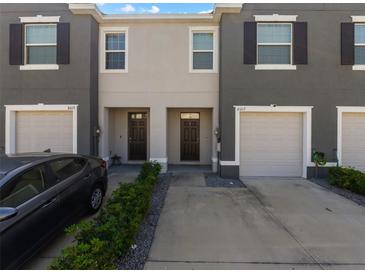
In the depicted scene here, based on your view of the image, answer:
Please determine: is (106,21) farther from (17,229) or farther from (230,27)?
(17,229)

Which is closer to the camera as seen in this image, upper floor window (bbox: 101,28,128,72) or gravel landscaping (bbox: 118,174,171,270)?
gravel landscaping (bbox: 118,174,171,270)

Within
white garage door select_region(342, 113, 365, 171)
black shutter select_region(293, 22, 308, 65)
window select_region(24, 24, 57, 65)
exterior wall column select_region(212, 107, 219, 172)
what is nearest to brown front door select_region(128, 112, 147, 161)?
exterior wall column select_region(212, 107, 219, 172)

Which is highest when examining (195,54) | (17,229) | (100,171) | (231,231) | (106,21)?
(106,21)

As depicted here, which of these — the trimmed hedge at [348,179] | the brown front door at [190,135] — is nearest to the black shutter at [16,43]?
the brown front door at [190,135]

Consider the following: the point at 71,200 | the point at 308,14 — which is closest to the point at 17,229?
the point at 71,200

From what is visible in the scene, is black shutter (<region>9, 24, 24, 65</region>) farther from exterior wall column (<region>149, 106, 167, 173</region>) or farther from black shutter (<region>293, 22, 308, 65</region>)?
black shutter (<region>293, 22, 308, 65</region>)

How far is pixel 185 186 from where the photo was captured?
25.3 ft

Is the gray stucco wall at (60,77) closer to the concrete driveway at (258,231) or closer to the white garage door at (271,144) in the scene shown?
the concrete driveway at (258,231)

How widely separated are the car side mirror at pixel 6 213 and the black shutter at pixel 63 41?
7.35 metres

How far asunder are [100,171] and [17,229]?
2702 mm

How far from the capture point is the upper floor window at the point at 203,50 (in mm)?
9648

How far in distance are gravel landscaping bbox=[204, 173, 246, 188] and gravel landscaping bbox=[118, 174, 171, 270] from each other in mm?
1955

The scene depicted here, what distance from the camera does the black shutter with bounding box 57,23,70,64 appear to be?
9.05 meters

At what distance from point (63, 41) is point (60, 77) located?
1294 mm
